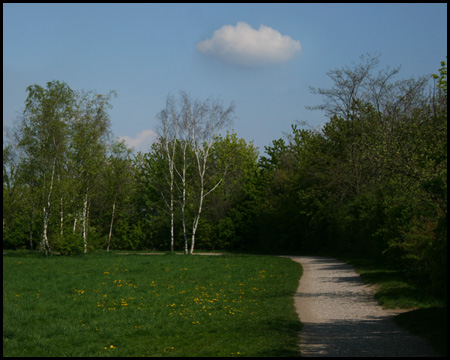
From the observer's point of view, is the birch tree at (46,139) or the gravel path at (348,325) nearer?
the gravel path at (348,325)

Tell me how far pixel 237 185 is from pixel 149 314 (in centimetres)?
4123

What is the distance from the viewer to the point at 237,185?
54.4 metres

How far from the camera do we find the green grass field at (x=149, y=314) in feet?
32.8

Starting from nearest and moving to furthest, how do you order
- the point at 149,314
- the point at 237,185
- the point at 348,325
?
1. the point at 348,325
2. the point at 149,314
3. the point at 237,185

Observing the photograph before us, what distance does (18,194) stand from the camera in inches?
1581

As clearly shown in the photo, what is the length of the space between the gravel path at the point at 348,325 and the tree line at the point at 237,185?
2324mm

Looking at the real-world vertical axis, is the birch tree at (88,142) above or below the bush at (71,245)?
above

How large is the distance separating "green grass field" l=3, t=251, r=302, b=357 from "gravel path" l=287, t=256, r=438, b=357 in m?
0.43

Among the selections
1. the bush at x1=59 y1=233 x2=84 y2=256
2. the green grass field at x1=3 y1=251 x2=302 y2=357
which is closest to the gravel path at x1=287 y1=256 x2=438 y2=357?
the green grass field at x1=3 y1=251 x2=302 y2=357

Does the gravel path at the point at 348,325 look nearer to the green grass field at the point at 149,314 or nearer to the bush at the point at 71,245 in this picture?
the green grass field at the point at 149,314

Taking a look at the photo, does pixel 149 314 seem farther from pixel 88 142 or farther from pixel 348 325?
pixel 88 142

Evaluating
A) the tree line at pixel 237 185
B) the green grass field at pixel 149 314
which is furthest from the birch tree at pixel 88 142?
the green grass field at pixel 149 314

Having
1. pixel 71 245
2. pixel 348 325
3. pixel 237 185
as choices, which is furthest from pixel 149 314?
pixel 237 185

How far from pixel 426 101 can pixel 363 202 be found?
10180 mm
